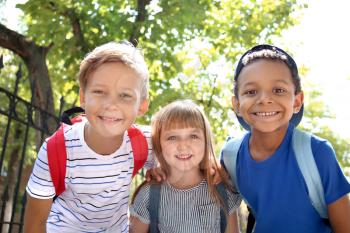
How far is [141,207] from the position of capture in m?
2.92

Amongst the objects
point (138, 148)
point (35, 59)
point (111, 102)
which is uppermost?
point (35, 59)

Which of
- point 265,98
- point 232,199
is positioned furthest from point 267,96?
point 232,199

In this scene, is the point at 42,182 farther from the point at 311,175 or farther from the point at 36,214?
the point at 311,175

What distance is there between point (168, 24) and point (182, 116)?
118 inches

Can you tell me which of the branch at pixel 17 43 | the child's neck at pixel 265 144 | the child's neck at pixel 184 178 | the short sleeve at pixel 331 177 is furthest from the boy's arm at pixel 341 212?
the branch at pixel 17 43

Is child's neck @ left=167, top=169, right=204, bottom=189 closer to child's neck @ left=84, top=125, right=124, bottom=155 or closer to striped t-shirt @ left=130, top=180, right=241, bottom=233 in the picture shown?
striped t-shirt @ left=130, top=180, right=241, bottom=233

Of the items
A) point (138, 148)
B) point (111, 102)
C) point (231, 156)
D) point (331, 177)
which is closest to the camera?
point (331, 177)

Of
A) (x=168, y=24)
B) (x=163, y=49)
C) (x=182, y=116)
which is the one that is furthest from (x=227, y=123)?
(x=182, y=116)

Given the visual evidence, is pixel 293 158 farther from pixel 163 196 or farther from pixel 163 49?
pixel 163 49

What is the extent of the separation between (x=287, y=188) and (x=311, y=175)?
0.18 metres

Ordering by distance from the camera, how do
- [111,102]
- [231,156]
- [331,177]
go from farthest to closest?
[231,156] < [111,102] < [331,177]

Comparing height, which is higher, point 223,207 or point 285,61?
point 285,61

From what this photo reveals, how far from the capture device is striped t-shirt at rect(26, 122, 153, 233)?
261 cm

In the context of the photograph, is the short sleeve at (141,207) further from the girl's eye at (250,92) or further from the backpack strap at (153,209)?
the girl's eye at (250,92)
